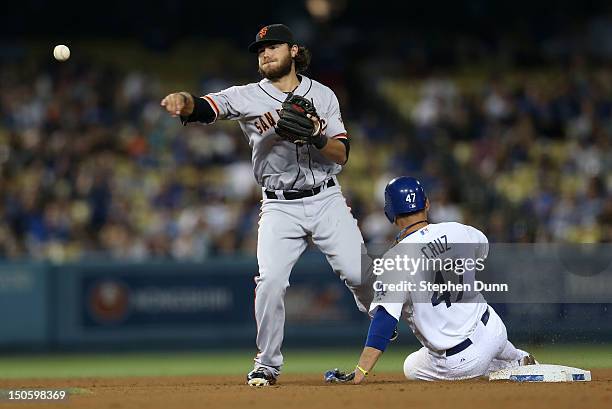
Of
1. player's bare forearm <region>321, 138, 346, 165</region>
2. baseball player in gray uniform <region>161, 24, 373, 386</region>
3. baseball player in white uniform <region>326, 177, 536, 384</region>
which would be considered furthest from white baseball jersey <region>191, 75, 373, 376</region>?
baseball player in white uniform <region>326, 177, 536, 384</region>

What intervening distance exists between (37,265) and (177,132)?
3588 millimetres

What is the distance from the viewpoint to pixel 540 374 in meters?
6.61

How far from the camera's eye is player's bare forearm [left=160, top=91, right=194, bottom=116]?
21.6ft

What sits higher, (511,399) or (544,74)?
(544,74)

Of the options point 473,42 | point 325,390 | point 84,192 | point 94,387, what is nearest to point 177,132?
point 84,192

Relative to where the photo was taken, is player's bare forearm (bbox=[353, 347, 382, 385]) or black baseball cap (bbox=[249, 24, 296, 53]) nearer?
player's bare forearm (bbox=[353, 347, 382, 385])

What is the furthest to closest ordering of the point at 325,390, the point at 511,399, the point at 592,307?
the point at 592,307, the point at 325,390, the point at 511,399

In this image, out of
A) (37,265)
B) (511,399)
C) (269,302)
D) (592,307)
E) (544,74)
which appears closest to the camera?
(511,399)

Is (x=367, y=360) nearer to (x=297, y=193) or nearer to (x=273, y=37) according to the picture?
(x=297, y=193)

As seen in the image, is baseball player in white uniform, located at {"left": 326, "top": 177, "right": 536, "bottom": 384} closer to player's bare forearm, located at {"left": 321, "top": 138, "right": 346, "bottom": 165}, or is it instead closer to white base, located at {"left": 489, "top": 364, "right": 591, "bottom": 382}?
white base, located at {"left": 489, "top": 364, "right": 591, "bottom": 382}

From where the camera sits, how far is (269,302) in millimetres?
6891

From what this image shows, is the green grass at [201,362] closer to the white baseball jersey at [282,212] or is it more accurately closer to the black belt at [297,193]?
the white baseball jersey at [282,212]

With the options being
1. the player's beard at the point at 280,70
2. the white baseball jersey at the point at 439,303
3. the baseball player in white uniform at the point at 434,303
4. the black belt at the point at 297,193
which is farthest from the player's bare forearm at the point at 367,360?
the player's beard at the point at 280,70

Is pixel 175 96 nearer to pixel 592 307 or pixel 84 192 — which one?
pixel 592 307
